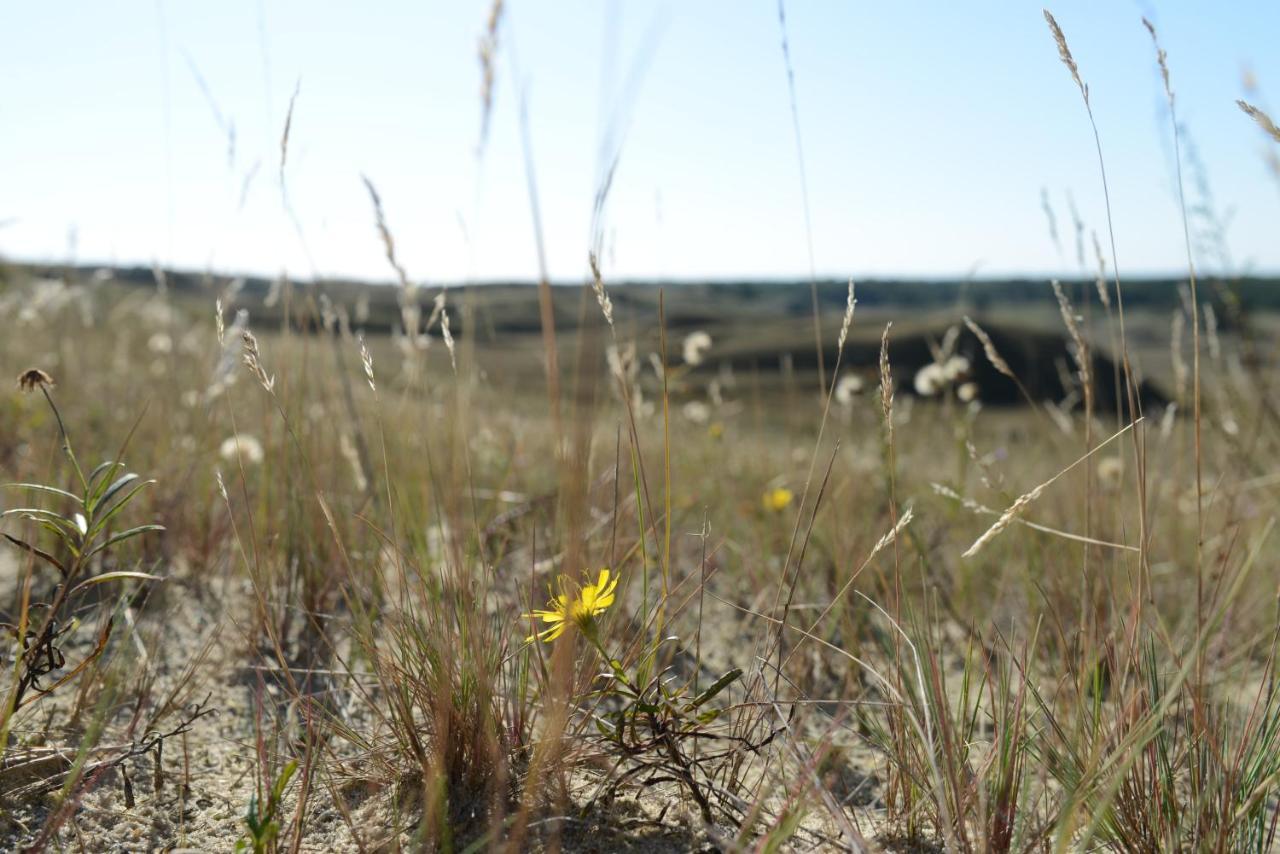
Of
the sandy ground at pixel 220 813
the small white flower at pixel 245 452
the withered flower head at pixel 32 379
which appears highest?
the withered flower head at pixel 32 379

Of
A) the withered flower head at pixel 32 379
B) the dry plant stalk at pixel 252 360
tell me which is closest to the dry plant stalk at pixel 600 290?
the dry plant stalk at pixel 252 360

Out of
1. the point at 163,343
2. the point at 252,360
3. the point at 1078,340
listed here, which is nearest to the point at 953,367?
the point at 1078,340

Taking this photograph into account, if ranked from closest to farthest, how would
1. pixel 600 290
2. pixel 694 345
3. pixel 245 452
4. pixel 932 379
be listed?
pixel 600 290, pixel 245 452, pixel 932 379, pixel 694 345

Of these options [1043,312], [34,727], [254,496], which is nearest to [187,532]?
[254,496]

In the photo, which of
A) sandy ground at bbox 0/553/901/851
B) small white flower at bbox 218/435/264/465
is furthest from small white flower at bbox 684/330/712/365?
sandy ground at bbox 0/553/901/851

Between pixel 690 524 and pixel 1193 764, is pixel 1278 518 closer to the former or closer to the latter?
pixel 690 524

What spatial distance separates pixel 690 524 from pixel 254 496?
4.31ft

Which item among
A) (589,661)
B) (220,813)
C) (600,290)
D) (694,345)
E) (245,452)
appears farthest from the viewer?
(694,345)

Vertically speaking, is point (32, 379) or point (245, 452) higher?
point (32, 379)

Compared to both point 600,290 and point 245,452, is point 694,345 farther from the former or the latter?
point 600,290

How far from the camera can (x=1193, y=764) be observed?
1098mm

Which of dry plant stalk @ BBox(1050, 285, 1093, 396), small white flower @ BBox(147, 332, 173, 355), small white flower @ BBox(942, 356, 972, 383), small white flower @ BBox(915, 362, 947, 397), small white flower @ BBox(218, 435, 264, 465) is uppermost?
small white flower @ BBox(147, 332, 173, 355)

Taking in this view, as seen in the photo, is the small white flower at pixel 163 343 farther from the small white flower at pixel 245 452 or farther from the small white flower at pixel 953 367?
the small white flower at pixel 953 367

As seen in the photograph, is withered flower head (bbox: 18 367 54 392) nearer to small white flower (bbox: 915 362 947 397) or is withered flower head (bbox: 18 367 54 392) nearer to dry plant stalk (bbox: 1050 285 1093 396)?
dry plant stalk (bbox: 1050 285 1093 396)
